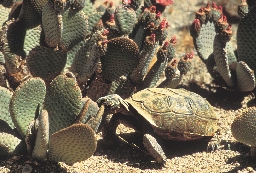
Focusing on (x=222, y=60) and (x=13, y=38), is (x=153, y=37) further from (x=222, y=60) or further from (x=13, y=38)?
(x=13, y=38)

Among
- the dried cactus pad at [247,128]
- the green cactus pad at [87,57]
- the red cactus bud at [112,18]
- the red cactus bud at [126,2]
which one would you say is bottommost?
the dried cactus pad at [247,128]

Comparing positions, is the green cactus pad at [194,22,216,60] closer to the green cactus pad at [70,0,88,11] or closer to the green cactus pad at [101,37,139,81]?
the green cactus pad at [101,37,139,81]

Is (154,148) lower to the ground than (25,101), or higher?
lower

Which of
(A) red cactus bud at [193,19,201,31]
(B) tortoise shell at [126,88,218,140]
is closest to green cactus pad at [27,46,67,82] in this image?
(B) tortoise shell at [126,88,218,140]

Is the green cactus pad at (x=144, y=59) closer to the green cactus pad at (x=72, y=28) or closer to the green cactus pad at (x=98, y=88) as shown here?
the green cactus pad at (x=98, y=88)

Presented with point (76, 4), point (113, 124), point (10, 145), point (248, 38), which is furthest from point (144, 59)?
point (10, 145)

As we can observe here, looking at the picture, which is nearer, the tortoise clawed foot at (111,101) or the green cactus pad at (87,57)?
the tortoise clawed foot at (111,101)

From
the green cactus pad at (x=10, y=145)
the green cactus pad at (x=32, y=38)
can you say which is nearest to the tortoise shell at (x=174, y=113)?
the green cactus pad at (x=10, y=145)
